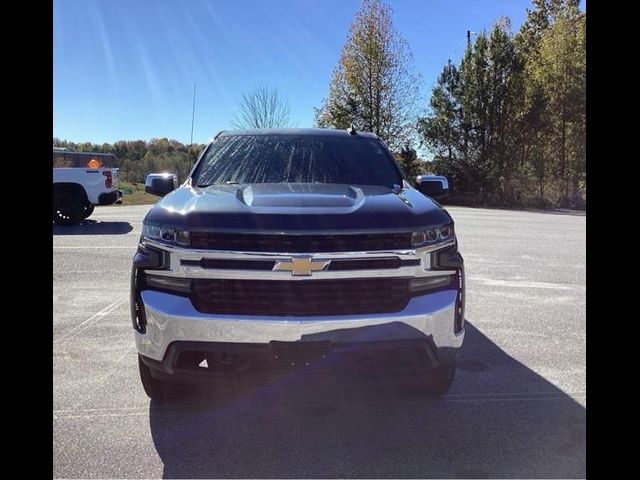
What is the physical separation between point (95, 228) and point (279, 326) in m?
11.2

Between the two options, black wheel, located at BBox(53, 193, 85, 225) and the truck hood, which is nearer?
the truck hood

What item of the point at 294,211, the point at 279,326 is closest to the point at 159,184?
the point at 294,211

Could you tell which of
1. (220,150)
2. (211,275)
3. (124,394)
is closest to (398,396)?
(211,275)

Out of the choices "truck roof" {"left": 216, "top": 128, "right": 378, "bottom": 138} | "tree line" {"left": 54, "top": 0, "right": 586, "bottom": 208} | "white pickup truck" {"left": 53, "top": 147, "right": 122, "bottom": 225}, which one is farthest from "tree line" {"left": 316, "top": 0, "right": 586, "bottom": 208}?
"truck roof" {"left": 216, "top": 128, "right": 378, "bottom": 138}

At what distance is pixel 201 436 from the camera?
9.55 ft

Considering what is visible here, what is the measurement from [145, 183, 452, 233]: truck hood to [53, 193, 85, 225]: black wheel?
11.0 metres

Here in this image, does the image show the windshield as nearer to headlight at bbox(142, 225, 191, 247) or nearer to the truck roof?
the truck roof

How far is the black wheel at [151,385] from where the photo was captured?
313cm

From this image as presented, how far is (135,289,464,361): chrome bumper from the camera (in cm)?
268

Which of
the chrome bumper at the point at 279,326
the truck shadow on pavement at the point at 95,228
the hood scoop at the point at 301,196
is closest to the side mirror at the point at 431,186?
the hood scoop at the point at 301,196

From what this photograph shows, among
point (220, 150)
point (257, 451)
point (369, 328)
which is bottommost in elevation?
point (257, 451)
